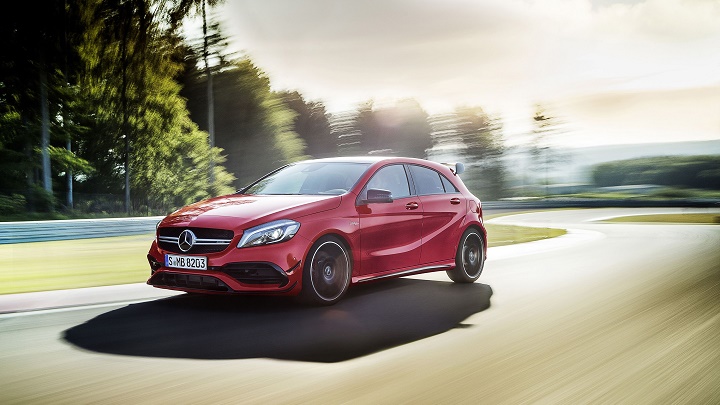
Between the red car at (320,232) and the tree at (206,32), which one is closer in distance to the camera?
the red car at (320,232)

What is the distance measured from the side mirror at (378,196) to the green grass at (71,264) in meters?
4.43

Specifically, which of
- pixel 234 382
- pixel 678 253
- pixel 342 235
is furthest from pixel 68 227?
pixel 234 382

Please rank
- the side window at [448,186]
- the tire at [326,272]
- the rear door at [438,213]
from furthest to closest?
the side window at [448,186]
the rear door at [438,213]
the tire at [326,272]

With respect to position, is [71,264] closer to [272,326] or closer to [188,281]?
[188,281]

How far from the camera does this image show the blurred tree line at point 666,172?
84.4m

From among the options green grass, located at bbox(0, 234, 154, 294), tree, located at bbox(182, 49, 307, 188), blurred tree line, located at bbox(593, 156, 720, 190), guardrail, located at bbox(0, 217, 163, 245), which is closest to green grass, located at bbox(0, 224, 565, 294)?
green grass, located at bbox(0, 234, 154, 294)

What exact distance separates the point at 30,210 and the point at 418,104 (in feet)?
223

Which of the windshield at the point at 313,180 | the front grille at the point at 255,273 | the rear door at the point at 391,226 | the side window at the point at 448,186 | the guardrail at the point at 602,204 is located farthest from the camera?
the guardrail at the point at 602,204

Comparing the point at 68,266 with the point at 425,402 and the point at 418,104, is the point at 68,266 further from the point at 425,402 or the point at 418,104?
the point at 418,104

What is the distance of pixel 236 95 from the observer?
173 ft

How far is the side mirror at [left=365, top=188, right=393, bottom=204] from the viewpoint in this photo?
27.4 ft

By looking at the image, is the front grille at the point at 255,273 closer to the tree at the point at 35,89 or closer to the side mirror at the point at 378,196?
the side mirror at the point at 378,196

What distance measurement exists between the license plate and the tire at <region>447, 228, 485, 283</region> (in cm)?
379

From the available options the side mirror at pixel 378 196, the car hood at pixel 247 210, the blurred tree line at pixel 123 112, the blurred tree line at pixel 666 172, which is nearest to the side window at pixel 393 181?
the side mirror at pixel 378 196
